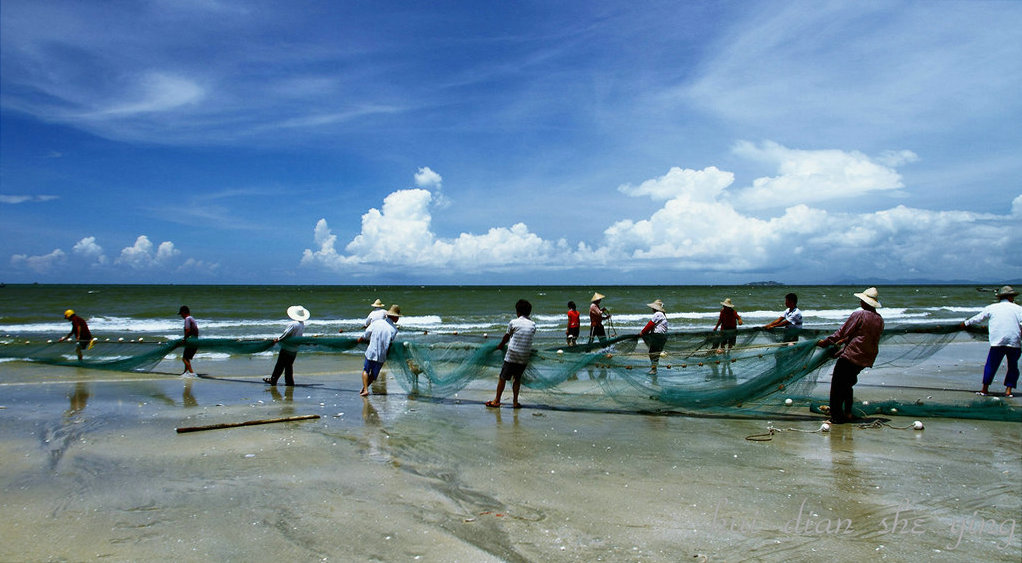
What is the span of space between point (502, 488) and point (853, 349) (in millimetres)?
4785

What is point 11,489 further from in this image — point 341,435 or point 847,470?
point 847,470

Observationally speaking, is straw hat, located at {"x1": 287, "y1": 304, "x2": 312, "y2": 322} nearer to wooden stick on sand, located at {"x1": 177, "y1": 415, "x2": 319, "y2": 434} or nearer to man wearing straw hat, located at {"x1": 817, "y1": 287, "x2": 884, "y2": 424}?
wooden stick on sand, located at {"x1": 177, "y1": 415, "x2": 319, "y2": 434}

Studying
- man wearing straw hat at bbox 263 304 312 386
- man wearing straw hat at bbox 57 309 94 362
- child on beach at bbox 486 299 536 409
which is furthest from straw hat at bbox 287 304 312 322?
man wearing straw hat at bbox 57 309 94 362

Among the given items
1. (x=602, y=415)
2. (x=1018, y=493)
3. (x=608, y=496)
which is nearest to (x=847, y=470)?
(x=1018, y=493)

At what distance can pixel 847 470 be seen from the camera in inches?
219

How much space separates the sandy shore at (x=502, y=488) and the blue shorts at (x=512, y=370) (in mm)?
560

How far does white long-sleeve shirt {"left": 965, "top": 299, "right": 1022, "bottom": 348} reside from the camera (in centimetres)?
866

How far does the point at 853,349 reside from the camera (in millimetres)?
7281

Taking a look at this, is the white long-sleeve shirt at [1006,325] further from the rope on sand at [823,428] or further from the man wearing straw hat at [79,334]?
the man wearing straw hat at [79,334]

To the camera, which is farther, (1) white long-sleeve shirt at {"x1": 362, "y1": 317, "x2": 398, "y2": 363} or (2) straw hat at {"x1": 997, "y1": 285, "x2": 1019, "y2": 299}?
(1) white long-sleeve shirt at {"x1": 362, "y1": 317, "x2": 398, "y2": 363}

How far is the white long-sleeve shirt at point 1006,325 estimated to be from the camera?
8664 mm

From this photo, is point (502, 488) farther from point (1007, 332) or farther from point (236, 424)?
point (1007, 332)

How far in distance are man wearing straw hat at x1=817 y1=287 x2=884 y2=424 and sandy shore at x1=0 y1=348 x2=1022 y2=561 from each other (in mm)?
424

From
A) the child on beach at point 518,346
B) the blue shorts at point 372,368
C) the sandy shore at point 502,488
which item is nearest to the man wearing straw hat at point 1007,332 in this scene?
the sandy shore at point 502,488
